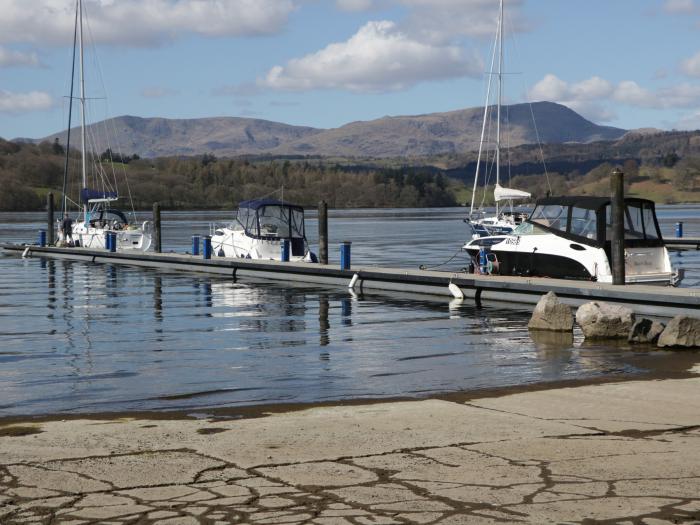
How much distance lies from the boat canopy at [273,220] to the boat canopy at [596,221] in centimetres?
1651

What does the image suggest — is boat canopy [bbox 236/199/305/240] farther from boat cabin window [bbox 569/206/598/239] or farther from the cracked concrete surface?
the cracked concrete surface

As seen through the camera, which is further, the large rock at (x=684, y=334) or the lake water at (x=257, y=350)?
the large rock at (x=684, y=334)

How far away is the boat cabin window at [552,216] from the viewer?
27.9 meters

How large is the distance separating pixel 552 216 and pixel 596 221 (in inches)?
54.6

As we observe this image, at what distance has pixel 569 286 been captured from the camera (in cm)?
2525

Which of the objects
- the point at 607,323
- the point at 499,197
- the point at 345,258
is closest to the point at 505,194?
the point at 499,197

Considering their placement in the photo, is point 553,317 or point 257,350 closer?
point 257,350

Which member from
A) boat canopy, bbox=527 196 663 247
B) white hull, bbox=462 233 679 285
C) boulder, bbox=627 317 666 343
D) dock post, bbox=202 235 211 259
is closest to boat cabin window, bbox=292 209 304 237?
dock post, bbox=202 235 211 259

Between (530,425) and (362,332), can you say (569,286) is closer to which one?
(362,332)

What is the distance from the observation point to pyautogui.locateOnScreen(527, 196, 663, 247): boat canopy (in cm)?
2695

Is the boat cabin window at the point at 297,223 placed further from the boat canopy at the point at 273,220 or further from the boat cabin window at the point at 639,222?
the boat cabin window at the point at 639,222

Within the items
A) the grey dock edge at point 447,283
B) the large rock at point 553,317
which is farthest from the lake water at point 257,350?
the grey dock edge at point 447,283

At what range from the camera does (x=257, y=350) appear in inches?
713

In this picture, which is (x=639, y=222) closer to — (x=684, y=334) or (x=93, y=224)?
(x=684, y=334)
